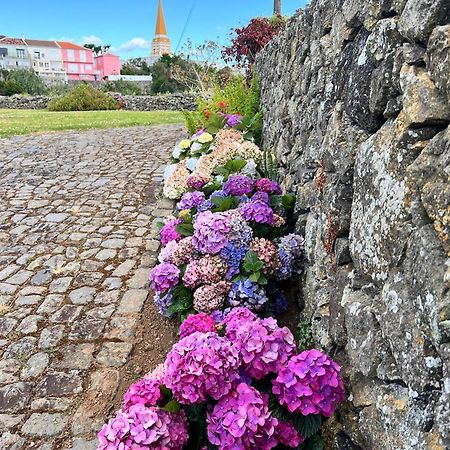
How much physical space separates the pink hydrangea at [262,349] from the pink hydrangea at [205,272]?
109 centimetres

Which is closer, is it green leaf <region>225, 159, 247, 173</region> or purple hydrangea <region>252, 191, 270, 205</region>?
purple hydrangea <region>252, 191, 270, 205</region>

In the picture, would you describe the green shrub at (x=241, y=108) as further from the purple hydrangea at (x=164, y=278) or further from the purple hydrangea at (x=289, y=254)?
the purple hydrangea at (x=164, y=278)

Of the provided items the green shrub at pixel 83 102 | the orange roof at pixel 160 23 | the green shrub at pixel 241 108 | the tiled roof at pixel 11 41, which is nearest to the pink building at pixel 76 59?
the tiled roof at pixel 11 41

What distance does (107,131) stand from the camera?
38.0ft

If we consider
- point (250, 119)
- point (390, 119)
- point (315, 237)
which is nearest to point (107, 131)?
point (250, 119)

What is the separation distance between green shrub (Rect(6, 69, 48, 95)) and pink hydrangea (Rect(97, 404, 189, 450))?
29738mm

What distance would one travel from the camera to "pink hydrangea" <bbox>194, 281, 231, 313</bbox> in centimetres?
302

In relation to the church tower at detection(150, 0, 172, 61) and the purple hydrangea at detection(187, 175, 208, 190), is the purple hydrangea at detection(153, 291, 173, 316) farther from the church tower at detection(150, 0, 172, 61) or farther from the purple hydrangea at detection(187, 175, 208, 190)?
the church tower at detection(150, 0, 172, 61)

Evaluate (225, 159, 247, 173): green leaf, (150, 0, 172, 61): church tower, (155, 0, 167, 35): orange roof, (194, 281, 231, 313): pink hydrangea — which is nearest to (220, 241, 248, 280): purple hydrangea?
(194, 281, 231, 313): pink hydrangea

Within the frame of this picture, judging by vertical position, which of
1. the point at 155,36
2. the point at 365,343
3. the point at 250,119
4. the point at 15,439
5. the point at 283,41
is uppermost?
the point at 155,36

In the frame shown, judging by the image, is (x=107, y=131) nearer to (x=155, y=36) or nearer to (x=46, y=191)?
(x=46, y=191)

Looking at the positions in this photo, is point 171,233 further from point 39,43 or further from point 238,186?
point 39,43

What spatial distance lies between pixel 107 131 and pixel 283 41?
7570mm

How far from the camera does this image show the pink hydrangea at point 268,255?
3.11 m
